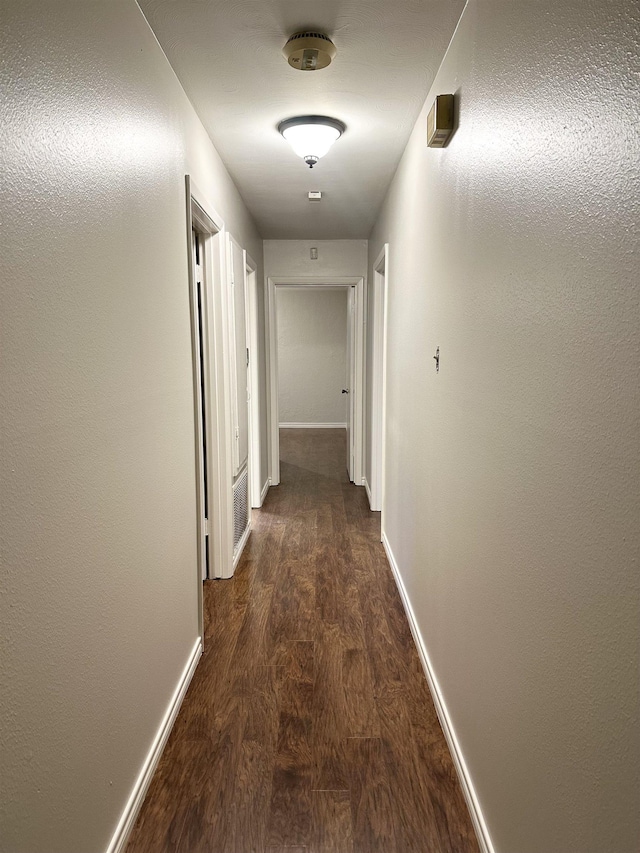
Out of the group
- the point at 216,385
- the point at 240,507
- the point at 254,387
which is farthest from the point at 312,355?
the point at 216,385

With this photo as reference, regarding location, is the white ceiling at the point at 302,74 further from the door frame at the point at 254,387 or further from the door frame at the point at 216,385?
the door frame at the point at 254,387

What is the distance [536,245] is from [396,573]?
8.60ft

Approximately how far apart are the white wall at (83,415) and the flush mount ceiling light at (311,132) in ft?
2.06

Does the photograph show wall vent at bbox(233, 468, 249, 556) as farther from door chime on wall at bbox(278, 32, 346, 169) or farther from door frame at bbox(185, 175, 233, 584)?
door chime on wall at bbox(278, 32, 346, 169)

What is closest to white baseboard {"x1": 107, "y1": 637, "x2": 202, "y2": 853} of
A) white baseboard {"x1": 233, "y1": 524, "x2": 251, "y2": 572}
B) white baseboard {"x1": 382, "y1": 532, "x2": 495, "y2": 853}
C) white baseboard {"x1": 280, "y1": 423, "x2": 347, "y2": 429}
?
white baseboard {"x1": 382, "y1": 532, "x2": 495, "y2": 853}

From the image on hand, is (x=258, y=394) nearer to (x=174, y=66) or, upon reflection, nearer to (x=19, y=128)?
(x=174, y=66)

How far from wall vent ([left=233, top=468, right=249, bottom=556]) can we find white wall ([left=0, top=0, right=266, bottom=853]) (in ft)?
5.14

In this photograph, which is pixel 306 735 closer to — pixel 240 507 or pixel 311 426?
pixel 240 507

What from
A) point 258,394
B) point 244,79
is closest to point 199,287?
point 244,79

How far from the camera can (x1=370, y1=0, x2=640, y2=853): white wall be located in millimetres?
852

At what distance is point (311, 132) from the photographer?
262 cm

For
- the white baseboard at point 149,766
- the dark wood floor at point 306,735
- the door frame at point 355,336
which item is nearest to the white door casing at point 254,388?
the door frame at point 355,336

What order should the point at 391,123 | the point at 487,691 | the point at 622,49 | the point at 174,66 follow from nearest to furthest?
the point at 622,49 → the point at 487,691 → the point at 174,66 → the point at 391,123

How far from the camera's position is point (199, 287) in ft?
10.3
